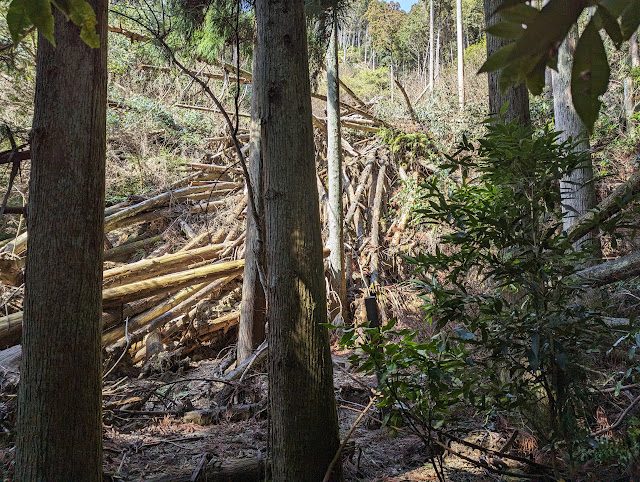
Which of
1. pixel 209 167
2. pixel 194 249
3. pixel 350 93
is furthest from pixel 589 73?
pixel 209 167

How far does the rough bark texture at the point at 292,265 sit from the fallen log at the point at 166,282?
4101 millimetres

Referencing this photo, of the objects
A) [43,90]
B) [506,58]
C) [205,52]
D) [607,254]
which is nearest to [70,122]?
[43,90]

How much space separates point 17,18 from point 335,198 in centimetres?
770

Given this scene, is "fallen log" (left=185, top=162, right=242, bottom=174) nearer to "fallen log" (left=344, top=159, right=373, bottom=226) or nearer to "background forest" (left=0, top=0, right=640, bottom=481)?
"fallen log" (left=344, top=159, right=373, bottom=226)

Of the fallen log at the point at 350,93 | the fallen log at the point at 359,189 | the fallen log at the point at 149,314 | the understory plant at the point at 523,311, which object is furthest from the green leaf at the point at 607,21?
the fallen log at the point at 359,189

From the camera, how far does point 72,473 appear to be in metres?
2.44

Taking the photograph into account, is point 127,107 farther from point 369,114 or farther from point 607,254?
point 607,254

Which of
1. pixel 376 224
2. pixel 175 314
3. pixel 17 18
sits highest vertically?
pixel 376 224

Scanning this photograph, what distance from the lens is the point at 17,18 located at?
79cm

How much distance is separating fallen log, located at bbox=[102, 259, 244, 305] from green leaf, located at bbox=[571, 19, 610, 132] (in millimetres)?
6121

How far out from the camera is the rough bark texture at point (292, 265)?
2.50 m

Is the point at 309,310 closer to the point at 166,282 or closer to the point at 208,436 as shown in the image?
the point at 208,436

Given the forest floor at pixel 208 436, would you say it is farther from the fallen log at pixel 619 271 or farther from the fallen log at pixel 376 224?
the fallen log at pixel 376 224

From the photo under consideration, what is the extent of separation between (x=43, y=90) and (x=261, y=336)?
4195mm
